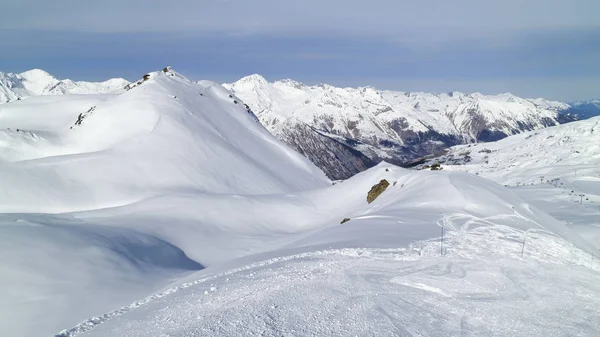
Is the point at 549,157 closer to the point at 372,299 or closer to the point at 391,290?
the point at 391,290

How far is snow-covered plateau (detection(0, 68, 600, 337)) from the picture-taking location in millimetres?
12328

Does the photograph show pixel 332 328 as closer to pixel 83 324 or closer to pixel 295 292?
pixel 295 292

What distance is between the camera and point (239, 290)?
46.4 feet

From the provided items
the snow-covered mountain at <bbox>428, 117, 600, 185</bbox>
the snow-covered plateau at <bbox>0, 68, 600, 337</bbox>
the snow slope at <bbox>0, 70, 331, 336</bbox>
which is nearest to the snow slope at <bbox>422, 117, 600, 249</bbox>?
the snow-covered mountain at <bbox>428, 117, 600, 185</bbox>

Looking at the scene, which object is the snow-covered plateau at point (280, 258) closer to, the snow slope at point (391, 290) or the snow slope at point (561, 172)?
the snow slope at point (391, 290)

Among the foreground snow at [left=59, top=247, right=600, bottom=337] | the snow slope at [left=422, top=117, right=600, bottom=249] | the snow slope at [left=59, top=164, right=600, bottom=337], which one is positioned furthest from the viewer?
the snow slope at [left=422, top=117, right=600, bottom=249]

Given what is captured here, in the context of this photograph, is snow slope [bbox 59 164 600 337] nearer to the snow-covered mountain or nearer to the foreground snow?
the foreground snow

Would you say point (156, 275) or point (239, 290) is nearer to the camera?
point (239, 290)

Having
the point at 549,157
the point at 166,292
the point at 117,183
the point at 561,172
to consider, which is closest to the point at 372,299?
the point at 166,292

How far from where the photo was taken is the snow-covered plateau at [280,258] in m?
12.3

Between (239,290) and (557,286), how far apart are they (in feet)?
36.6

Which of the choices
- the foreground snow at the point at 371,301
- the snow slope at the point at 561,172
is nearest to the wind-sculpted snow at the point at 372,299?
the foreground snow at the point at 371,301

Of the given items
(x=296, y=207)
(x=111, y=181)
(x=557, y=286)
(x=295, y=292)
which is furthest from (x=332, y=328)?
(x=111, y=181)

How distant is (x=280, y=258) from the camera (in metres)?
18.7
